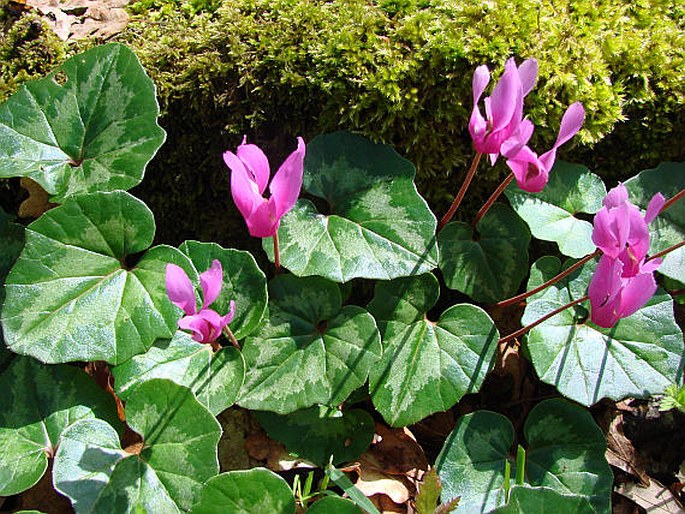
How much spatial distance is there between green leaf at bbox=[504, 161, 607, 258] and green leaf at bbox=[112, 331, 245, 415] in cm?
109

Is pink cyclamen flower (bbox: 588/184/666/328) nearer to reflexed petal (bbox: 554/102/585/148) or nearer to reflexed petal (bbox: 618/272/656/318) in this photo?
reflexed petal (bbox: 618/272/656/318)

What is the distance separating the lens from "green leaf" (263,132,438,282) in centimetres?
207

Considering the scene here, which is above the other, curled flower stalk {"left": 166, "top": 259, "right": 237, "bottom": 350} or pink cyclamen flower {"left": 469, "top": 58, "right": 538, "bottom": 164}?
pink cyclamen flower {"left": 469, "top": 58, "right": 538, "bottom": 164}

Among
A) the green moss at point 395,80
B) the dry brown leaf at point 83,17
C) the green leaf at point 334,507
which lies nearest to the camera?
the green leaf at point 334,507

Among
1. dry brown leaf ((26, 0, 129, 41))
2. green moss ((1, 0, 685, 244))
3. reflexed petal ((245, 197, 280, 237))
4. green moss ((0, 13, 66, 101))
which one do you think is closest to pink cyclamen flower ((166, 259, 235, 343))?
reflexed petal ((245, 197, 280, 237))

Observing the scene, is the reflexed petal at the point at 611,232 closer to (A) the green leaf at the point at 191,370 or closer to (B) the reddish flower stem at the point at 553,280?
(B) the reddish flower stem at the point at 553,280

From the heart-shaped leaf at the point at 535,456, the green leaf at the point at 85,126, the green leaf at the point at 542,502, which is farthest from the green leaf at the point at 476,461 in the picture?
the green leaf at the point at 85,126

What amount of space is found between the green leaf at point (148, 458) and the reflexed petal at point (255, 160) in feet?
2.09

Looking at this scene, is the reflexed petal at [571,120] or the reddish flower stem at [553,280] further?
the reddish flower stem at [553,280]

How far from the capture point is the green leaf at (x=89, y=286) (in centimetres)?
189

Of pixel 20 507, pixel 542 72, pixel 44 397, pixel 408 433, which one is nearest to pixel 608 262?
pixel 542 72

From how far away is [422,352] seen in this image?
2131 mm

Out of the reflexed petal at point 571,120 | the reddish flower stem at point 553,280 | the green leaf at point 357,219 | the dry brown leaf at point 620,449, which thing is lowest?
the dry brown leaf at point 620,449

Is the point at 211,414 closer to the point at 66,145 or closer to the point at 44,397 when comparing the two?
the point at 44,397
